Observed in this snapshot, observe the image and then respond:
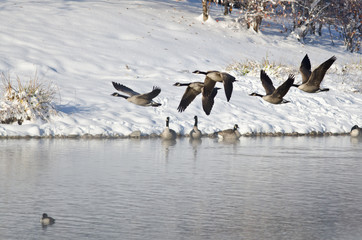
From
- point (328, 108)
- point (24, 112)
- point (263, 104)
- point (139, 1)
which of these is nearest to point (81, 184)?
point (24, 112)

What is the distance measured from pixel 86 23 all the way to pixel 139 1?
8.16 m

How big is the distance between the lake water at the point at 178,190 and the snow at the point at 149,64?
275 cm

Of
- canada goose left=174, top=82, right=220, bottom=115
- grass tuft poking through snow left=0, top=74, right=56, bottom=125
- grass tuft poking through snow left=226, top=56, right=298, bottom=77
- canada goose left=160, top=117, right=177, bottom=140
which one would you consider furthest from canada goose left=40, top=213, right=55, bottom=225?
grass tuft poking through snow left=226, top=56, right=298, bottom=77

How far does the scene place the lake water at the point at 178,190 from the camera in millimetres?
13320

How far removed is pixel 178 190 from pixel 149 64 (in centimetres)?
2068

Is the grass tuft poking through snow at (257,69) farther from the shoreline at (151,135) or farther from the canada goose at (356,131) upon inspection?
the canada goose at (356,131)

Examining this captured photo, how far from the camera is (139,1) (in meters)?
50.3

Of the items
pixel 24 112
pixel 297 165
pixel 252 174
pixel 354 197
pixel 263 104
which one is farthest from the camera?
pixel 263 104

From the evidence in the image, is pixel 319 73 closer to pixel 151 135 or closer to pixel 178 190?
pixel 178 190

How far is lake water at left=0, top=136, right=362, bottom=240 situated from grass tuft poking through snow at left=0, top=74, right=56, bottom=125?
5.77ft

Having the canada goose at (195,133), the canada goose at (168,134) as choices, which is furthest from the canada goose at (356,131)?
the canada goose at (168,134)

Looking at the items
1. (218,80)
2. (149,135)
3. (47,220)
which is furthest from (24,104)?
(218,80)

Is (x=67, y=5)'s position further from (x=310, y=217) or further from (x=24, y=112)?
(x=310, y=217)

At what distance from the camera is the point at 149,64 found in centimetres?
3712
